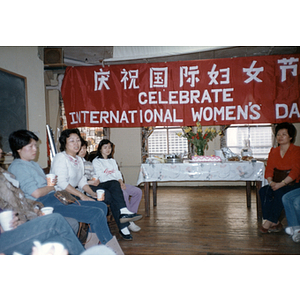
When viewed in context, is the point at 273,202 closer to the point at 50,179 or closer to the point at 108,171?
the point at 108,171

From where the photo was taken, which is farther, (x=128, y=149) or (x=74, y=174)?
(x=128, y=149)

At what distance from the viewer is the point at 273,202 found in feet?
7.59

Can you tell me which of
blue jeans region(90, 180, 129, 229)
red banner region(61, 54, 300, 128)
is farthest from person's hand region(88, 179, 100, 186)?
red banner region(61, 54, 300, 128)

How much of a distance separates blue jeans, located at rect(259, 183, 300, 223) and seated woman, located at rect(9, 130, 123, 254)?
1648mm

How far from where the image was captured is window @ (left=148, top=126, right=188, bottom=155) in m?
5.30

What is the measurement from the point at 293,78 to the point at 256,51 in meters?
0.96

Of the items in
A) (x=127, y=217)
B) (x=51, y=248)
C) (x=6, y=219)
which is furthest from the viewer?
(x=127, y=217)

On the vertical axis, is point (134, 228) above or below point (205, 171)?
below

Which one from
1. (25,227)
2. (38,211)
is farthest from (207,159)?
(25,227)

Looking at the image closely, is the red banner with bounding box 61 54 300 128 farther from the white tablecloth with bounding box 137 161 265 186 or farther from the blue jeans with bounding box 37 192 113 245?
the blue jeans with bounding box 37 192 113 245

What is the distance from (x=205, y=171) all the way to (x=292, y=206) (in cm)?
103

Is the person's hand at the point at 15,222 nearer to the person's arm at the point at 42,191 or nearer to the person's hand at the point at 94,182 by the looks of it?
the person's arm at the point at 42,191

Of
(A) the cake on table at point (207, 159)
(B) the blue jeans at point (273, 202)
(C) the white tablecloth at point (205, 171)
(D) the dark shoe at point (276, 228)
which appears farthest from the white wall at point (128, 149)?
(D) the dark shoe at point (276, 228)

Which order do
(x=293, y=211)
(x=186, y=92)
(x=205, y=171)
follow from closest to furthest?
(x=293, y=211), (x=205, y=171), (x=186, y=92)
